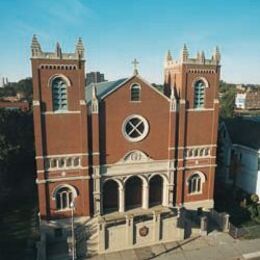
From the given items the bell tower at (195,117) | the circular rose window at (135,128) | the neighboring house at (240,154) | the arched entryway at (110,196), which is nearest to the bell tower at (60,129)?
the arched entryway at (110,196)

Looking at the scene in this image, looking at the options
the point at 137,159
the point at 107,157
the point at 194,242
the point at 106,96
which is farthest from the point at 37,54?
the point at 194,242

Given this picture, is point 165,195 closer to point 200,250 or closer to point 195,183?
point 195,183

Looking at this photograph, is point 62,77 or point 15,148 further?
point 15,148

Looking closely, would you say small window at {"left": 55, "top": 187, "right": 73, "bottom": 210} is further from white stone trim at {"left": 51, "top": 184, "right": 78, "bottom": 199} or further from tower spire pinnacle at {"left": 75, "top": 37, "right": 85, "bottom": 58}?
tower spire pinnacle at {"left": 75, "top": 37, "right": 85, "bottom": 58}

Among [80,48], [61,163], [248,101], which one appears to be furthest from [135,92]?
[248,101]

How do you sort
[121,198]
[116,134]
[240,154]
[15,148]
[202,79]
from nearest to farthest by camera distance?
[116,134] → [121,198] → [202,79] → [15,148] → [240,154]

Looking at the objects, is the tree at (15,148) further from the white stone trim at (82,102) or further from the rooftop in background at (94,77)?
the white stone trim at (82,102)

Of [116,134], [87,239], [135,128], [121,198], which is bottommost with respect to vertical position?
[87,239]

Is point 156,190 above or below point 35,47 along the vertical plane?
below

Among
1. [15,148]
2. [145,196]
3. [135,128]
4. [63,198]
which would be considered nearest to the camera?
[63,198]
